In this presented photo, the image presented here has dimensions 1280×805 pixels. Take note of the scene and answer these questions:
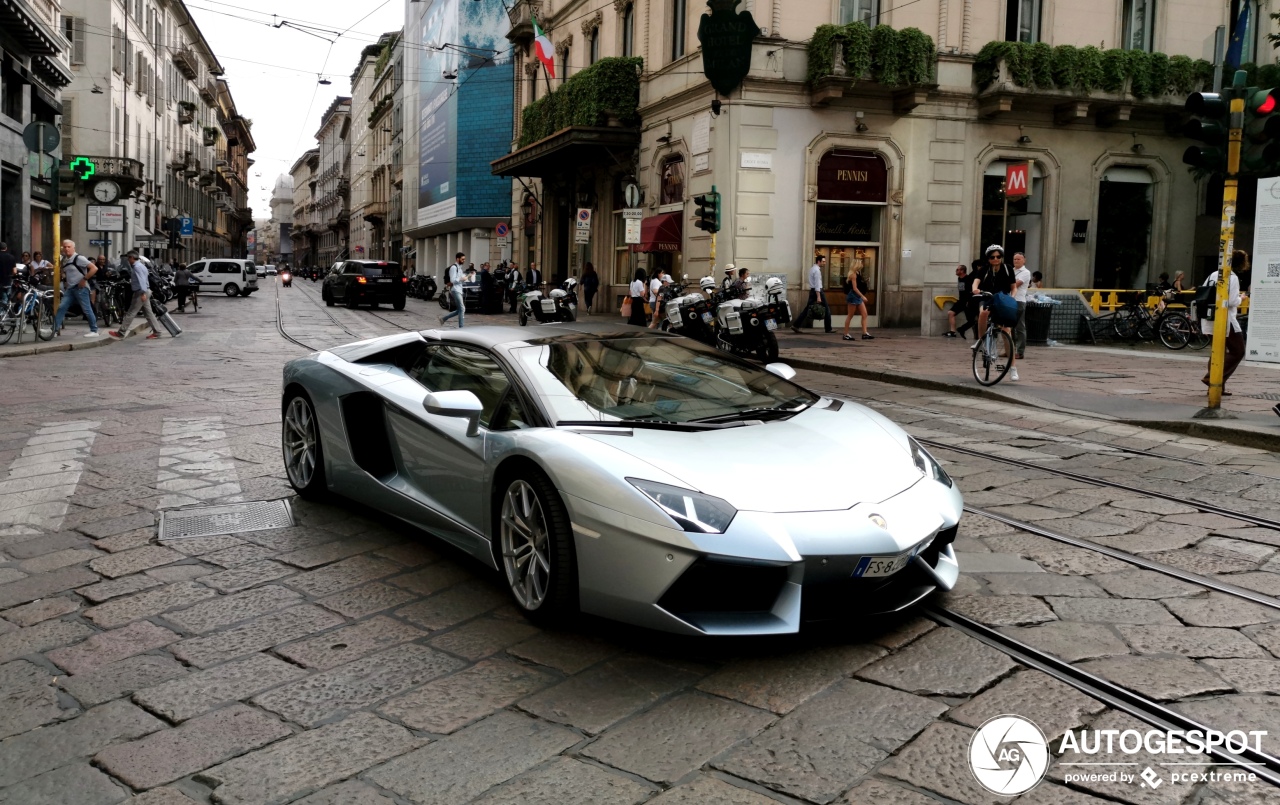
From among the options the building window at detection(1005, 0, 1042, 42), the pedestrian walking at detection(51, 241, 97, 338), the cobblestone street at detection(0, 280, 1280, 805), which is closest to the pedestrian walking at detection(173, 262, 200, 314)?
the pedestrian walking at detection(51, 241, 97, 338)

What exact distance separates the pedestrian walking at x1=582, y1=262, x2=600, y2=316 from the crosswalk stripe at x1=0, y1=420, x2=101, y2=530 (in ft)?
74.1

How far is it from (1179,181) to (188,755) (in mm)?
28412

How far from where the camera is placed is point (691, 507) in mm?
3492

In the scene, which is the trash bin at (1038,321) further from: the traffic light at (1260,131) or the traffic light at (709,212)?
the traffic light at (1260,131)

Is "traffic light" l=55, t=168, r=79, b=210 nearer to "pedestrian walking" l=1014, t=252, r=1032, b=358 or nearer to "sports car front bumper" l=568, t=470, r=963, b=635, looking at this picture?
"pedestrian walking" l=1014, t=252, r=1032, b=358

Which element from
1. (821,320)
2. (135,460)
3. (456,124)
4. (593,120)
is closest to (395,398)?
(135,460)

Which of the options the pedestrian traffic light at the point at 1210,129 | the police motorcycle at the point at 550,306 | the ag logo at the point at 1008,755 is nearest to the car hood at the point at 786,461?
the ag logo at the point at 1008,755

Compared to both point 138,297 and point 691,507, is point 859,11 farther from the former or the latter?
point 691,507

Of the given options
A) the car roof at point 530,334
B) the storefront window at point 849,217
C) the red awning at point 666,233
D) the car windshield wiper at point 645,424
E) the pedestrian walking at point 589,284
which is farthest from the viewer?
the pedestrian walking at point 589,284

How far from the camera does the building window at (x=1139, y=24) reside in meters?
25.7

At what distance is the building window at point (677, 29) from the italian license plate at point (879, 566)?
23.7m

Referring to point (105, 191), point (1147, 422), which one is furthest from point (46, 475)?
point (105, 191)

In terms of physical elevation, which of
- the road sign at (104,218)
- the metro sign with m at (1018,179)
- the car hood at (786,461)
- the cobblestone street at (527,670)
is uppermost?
the metro sign with m at (1018,179)

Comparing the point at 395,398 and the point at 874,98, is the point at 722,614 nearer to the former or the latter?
the point at 395,398
